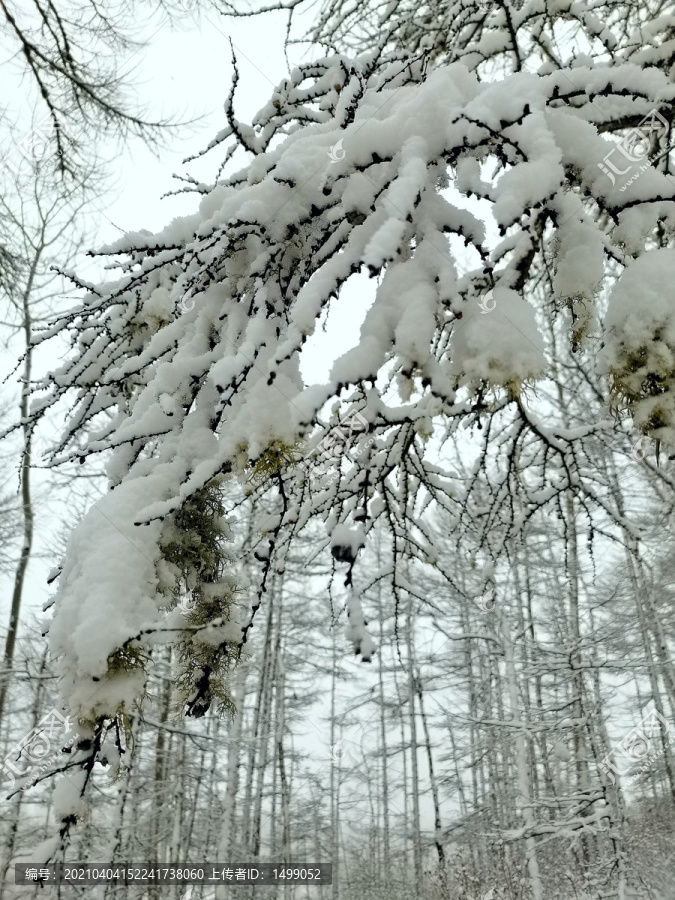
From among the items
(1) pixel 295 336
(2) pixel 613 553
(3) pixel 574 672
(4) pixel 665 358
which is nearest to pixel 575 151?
(4) pixel 665 358

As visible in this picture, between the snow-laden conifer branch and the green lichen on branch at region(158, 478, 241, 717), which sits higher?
the snow-laden conifer branch

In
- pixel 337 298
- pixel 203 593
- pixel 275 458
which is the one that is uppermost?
pixel 337 298

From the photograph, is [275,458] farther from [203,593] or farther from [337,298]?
[203,593]

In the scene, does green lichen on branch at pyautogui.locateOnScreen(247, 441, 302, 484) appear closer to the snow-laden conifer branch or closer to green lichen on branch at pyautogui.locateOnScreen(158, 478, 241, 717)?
the snow-laden conifer branch

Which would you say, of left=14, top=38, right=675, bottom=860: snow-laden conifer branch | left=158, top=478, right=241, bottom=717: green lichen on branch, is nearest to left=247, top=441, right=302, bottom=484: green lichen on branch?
left=14, top=38, right=675, bottom=860: snow-laden conifer branch

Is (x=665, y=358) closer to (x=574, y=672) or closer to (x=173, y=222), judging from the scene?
(x=173, y=222)

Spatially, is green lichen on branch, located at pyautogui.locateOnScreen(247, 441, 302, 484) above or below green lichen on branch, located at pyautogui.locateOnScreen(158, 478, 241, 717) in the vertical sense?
above

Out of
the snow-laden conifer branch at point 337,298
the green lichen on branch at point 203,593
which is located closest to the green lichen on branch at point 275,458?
the snow-laden conifer branch at point 337,298

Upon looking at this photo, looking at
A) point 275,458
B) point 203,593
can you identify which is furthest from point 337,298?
point 203,593

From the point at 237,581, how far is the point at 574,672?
21.3 feet

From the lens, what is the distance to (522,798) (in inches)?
290

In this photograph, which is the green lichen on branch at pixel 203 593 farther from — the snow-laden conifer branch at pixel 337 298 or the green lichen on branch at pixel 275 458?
the green lichen on branch at pixel 275 458

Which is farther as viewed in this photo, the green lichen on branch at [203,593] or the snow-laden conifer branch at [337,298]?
the green lichen on branch at [203,593]

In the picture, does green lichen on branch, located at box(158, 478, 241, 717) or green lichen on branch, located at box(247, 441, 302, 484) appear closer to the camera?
green lichen on branch, located at box(247, 441, 302, 484)
